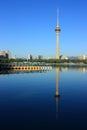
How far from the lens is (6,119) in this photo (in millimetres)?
19078

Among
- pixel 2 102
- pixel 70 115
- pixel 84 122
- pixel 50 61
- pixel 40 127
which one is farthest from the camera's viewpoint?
pixel 50 61

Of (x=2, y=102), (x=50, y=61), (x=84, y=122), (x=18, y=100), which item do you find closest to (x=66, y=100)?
(x=18, y=100)

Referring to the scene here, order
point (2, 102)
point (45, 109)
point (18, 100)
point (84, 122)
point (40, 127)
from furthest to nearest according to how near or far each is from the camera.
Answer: point (18, 100), point (2, 102), point (45, 109), point (84, 122), point (40, 127)

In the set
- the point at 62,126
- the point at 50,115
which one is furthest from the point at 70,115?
the point at 62,126

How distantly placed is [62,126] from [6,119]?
169 inches

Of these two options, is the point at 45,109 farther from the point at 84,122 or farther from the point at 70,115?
the point at 84,122

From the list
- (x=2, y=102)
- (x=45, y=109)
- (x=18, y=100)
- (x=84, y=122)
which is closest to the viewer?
(x=84, y=122)

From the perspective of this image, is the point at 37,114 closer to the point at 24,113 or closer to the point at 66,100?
the point at 24,113

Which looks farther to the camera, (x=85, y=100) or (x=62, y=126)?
(x=85, y=100)

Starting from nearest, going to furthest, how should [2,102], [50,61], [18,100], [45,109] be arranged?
[45,109] → [2,102] → [18,100] → [50,61]

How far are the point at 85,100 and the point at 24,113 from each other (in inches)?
354

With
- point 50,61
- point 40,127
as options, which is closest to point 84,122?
point 40,127

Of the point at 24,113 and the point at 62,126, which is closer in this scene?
the point at 62,126

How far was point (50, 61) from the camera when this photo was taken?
191250mm
